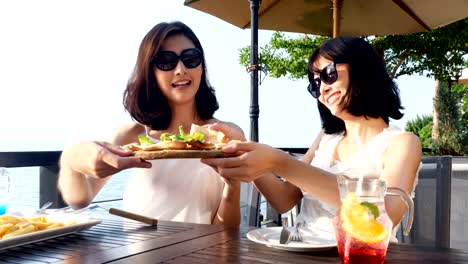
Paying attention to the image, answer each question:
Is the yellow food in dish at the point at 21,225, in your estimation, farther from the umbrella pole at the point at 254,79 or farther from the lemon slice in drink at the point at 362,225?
the umbrella pole at the point at 254,79

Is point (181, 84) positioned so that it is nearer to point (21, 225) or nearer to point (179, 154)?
point (179, 154)

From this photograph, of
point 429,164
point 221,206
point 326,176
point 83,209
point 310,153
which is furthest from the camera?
point 310,153

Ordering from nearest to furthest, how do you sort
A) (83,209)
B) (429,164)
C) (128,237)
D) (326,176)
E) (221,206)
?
(128,237) < (326,176) < (83,209) < (221,206) < (429,164)

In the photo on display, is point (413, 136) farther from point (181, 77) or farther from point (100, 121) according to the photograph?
point (100, 121)

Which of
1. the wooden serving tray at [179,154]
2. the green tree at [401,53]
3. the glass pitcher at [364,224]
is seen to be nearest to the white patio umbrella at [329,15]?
the wooden serving tray at [179,154]

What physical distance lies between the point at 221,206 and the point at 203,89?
642mm

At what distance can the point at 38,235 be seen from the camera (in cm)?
131

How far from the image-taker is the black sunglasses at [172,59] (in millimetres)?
2064

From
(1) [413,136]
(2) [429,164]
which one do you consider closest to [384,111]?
(1) [413,136]

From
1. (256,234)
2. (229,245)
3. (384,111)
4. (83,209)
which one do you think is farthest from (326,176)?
(83,209)

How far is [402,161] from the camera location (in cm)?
182

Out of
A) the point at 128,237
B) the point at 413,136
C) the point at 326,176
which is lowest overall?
the point at 128,237

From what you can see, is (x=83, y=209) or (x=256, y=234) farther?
(x=83, y=209)

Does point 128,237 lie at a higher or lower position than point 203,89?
lower
